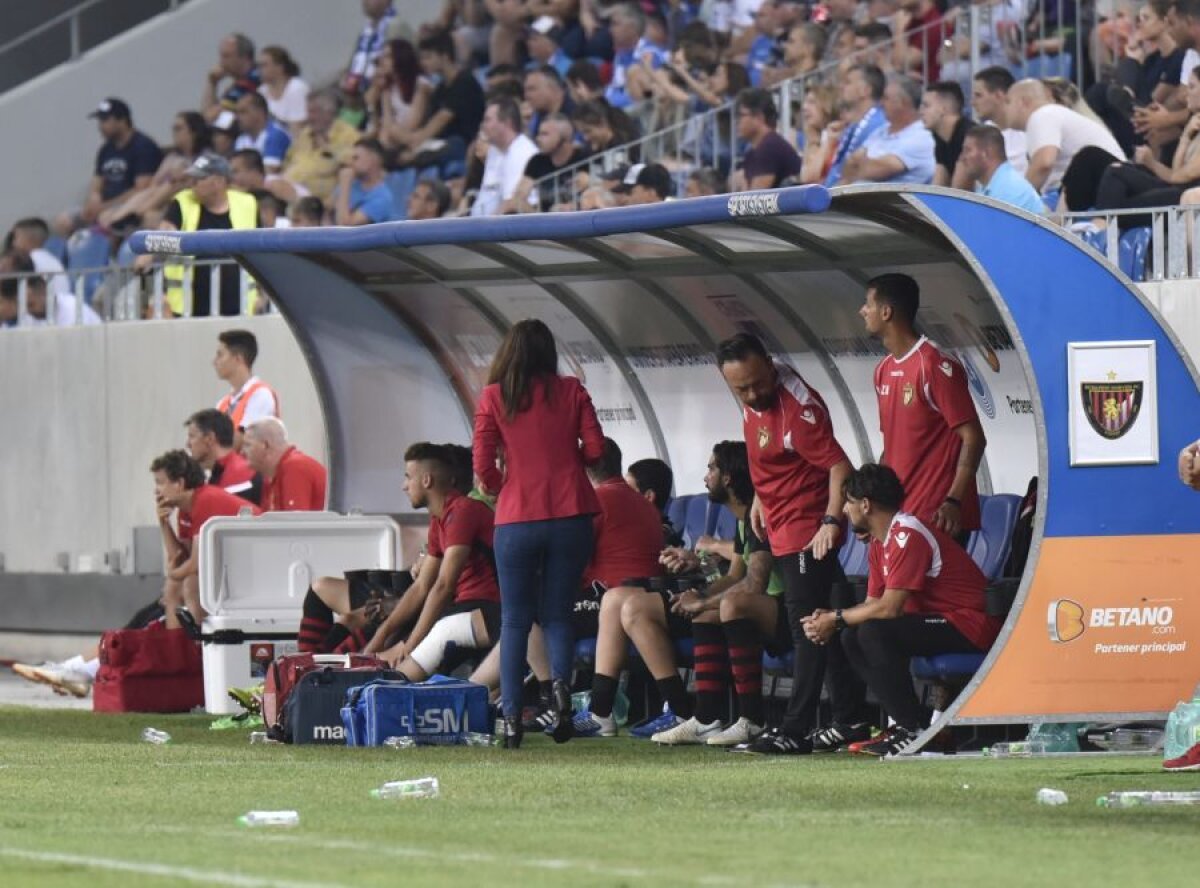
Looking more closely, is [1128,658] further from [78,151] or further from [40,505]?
[78,151]

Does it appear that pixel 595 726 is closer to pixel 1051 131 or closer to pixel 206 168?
pixel 1051 131

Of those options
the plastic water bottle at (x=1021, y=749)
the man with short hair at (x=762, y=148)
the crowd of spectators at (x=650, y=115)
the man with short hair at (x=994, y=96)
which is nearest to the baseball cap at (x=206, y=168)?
the crowd of spectators at (x=650, y=115)

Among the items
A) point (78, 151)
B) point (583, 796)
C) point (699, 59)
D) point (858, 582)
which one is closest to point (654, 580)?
point (858, 582)

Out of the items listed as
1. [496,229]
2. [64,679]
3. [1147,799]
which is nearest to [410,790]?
[1147,799]

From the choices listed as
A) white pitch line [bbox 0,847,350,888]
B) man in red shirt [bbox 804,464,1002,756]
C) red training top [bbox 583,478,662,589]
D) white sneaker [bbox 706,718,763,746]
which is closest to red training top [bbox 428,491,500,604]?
red training top [bbox 583,478,662,589]

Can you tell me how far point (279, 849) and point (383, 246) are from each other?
621 cm

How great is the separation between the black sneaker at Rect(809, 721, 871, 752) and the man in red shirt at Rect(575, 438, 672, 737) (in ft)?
3.31

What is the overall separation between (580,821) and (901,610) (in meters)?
3.07

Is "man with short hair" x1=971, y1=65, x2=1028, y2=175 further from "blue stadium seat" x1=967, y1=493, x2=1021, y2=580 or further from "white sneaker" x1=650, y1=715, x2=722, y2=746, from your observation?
"white sneaker" x1=650, y1=715, x2=722, y2=746

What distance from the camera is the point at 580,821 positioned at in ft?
27.8

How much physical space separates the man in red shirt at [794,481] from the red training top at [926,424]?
287mm

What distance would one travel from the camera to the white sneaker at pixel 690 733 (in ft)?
40.2

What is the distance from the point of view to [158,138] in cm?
2577

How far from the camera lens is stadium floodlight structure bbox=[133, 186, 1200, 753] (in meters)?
10.9
